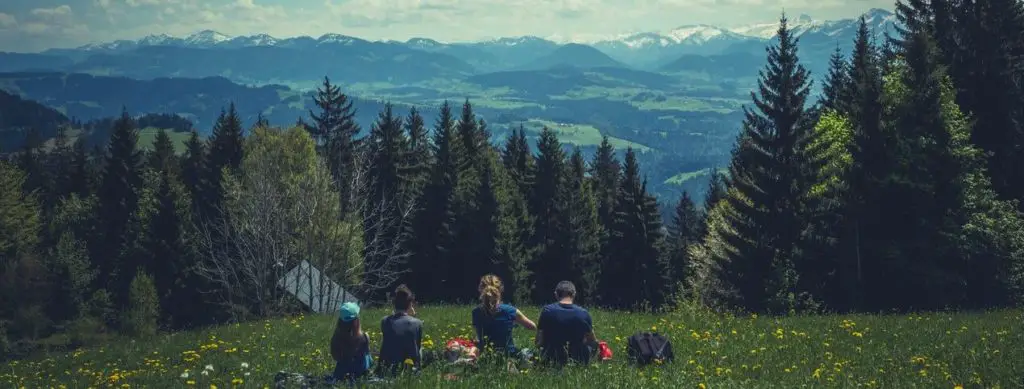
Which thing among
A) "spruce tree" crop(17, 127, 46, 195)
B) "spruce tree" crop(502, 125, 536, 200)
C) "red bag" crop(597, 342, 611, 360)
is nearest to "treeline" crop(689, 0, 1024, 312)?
"red bag" crop(597, 342, 611, 360)

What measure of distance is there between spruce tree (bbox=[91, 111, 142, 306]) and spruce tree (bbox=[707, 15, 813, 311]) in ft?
148

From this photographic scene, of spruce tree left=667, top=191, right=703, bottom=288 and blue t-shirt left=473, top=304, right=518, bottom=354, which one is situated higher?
blue t-shirt left=473, top=304, right=518, bottom=354

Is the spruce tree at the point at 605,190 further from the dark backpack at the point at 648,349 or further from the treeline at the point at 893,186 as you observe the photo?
the dark backpack at the point at 648,349

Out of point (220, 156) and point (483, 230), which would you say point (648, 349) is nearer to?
point (483, 230)

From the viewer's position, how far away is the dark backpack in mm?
9844

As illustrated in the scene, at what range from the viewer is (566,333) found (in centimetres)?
978

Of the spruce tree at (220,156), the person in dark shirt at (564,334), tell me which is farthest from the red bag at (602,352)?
the spruce tree at (220,156)

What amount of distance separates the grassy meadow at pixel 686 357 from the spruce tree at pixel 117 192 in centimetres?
3904

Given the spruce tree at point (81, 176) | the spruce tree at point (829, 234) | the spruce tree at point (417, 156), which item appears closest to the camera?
the spruce tree at point (829, 234)

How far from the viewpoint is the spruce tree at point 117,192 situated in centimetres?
5509

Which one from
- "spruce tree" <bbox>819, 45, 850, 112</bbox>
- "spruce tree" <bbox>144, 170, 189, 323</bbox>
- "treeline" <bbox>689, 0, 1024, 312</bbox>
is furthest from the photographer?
"spruce tree" <bbox>819, 45, 850, 112</bbox>

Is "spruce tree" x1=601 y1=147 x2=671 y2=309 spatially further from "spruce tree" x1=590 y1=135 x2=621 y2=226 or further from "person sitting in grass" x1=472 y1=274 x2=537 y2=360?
"person sitting in grass" x1=472 y1=274 x2=537 y2=360

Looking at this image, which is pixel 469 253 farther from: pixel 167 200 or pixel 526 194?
pixel 167 200

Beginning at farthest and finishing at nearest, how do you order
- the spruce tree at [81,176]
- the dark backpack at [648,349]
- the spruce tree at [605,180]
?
the spruce tree at [81,176]
the spruce tree at [605,180]
the dark backpack at [648,349]
